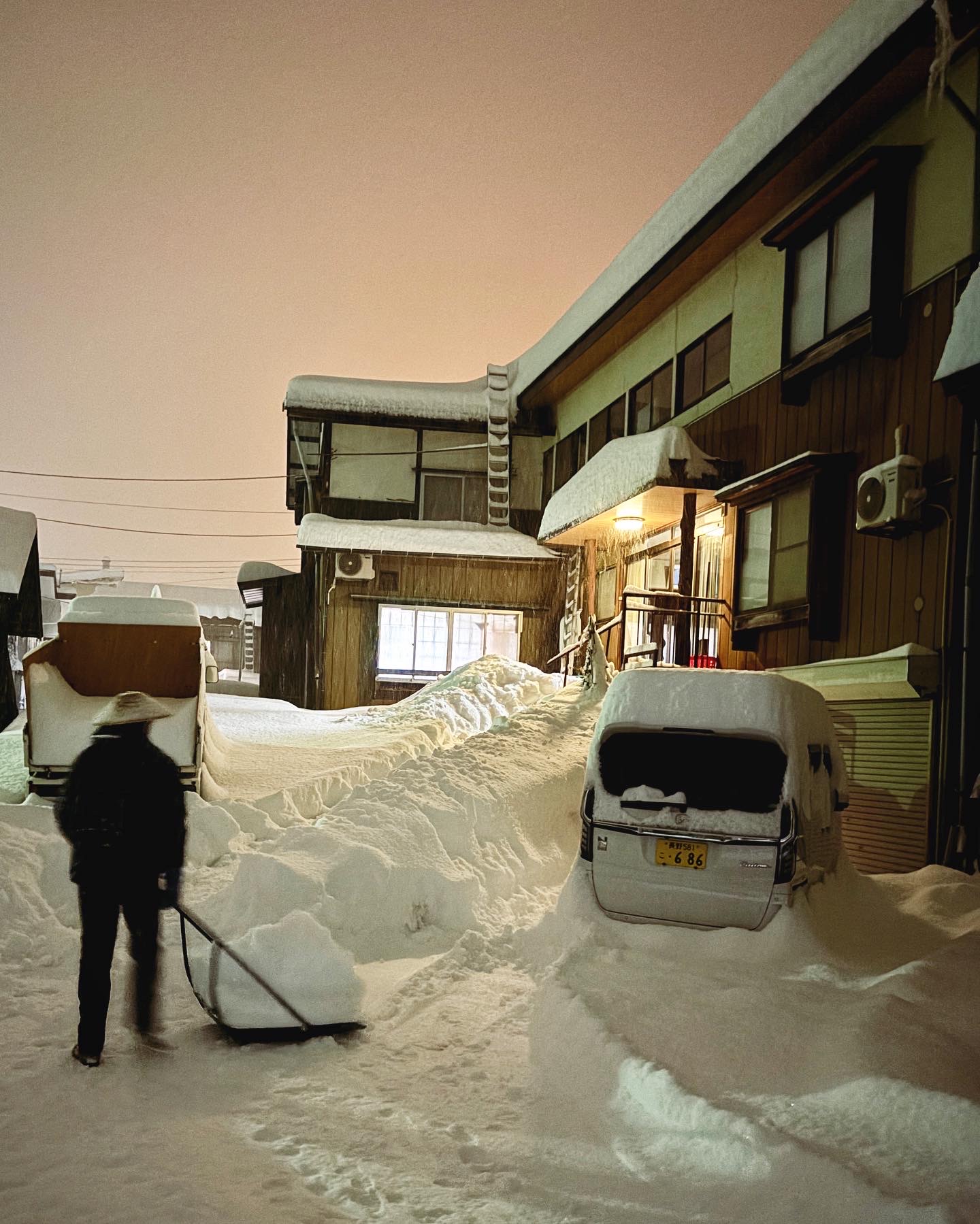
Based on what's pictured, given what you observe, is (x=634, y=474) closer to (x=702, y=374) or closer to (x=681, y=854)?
(x=702, y=374)

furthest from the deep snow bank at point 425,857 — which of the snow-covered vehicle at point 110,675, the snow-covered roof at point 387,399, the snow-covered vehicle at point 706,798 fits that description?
the snow-covered roof at point 387,399

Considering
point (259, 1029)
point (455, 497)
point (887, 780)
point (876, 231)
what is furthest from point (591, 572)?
point (259, 1029)

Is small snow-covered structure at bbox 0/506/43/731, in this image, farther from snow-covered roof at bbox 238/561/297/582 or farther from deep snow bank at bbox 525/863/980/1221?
deep snow bank at bbox 525/863/980/1221

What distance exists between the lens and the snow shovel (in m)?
4.39

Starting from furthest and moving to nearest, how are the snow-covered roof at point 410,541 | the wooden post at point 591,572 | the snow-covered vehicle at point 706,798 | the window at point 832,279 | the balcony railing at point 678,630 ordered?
1. the snow-covered roof at point 410,541
2. the wooden post at point 591,572
3. the balcony railing at point 678,630
4. the window at point 832,279
5. the snow-covered vehicle at point 706,798

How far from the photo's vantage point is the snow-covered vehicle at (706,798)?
17.9ft

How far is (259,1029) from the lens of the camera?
4395 millimetres

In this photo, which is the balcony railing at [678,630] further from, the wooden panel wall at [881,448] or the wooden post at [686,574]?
the wooden panel wall at [881,448]

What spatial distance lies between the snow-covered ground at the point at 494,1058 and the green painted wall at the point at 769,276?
20.9 ft

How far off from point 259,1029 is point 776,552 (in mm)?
9151

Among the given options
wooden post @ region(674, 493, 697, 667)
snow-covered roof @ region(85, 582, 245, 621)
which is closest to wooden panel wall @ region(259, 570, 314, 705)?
wooden post @ region(674, 493, 697, 667)

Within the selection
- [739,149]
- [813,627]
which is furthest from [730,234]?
[813,627]

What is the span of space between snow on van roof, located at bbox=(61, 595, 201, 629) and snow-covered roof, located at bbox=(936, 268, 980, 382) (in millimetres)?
8661

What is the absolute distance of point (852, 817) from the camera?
982cm
